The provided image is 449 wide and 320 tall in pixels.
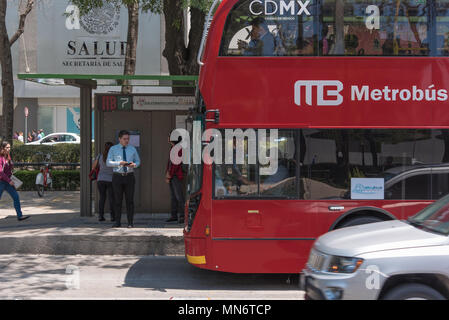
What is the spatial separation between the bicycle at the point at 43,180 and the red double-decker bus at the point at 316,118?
35.3 feet

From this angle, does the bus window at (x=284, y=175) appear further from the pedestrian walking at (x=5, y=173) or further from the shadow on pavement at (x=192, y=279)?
the pedestrian walking at (x=5, y=173)

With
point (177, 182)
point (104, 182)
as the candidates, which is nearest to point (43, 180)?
point (104, 182)

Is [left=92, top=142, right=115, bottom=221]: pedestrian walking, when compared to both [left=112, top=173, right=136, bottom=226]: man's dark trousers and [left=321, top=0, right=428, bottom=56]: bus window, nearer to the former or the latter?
[left=112, top=173, right=136, bottom=226]: man's dark trousers

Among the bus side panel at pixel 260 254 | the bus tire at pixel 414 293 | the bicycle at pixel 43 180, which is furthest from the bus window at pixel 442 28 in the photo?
the bicycle at pixel 43 180

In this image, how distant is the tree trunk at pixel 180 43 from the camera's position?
13977 millimetres

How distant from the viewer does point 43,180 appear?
1802 centimetres

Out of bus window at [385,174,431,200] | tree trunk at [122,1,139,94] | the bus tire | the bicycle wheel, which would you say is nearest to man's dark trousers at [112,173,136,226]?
bus window at [385,174,431,200]

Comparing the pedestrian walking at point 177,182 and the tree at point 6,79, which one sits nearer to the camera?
the pedestrian walking at point 177,182

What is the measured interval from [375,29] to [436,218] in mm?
3244

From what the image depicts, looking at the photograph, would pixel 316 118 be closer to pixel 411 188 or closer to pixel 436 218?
pixel 411 188

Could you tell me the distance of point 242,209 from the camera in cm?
791

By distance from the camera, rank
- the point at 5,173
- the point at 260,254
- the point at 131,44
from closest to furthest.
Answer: the point at 260,254
the point at 5,173
the point at 131,44

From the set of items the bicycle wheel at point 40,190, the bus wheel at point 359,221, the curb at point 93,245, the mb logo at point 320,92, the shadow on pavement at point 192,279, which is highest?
the mb logo at point 320,92

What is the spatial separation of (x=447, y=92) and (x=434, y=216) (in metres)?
2.68
